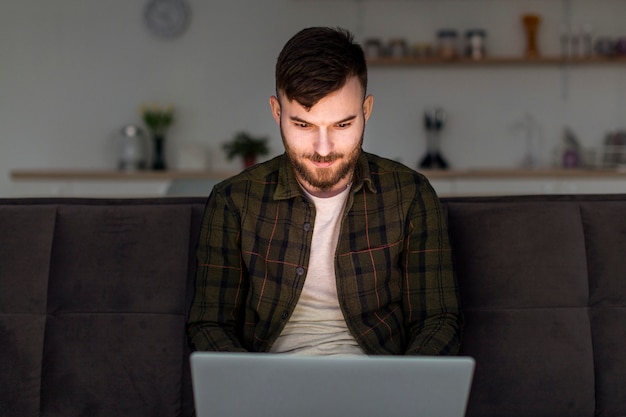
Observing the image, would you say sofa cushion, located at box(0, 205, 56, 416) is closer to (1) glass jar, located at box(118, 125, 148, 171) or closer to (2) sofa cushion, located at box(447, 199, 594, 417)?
(2) sofa cushion, located at box(447, 199, 594, 417)

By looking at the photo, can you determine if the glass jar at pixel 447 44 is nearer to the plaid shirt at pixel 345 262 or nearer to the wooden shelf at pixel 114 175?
the wooden shelf at pixel 114 175

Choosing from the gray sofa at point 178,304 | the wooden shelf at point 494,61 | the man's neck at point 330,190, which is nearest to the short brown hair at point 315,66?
the man's neck at point 330,190

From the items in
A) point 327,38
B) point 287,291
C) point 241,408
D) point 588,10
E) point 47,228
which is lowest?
point 241,408

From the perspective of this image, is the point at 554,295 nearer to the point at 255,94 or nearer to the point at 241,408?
the point at 241,408

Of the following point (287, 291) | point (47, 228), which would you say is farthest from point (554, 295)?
point (47, 228)

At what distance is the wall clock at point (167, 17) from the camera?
539 centimetres

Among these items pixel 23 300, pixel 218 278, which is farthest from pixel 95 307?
pixel 218 278

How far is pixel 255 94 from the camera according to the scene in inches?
213

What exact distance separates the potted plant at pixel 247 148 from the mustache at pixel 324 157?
139 inches

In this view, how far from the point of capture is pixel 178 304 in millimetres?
1827

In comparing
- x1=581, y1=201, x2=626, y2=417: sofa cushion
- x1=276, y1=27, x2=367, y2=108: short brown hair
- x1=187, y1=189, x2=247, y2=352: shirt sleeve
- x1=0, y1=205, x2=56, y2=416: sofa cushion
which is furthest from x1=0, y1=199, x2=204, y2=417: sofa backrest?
x1=581, y1=201, x2=626, y2=417: sofa cushion

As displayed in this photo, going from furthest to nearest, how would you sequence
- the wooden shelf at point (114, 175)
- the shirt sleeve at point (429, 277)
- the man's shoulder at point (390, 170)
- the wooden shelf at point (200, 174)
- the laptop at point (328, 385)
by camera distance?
the wooden shelf at point (114, 175) < the wooden shelf at point (200, 174) < the man's shoulder at point (390, 170) < the shirt sleeve at point (429, 277) < the laptop at point (328, 385)

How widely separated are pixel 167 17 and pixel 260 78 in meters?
0.75

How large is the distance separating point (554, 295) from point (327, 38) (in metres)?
0.79
